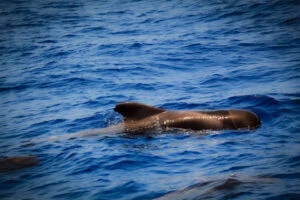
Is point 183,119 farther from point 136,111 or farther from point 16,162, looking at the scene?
point 16,162

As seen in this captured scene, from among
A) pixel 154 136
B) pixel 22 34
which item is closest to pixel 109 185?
pixel 154 136

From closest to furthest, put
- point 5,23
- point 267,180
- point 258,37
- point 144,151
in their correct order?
1. point 267,180
2. point 144,151
3. point 258,37
4. point 5,23

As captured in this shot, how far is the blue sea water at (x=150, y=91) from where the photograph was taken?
838 centimetres

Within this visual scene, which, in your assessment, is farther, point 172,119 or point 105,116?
point 105,116

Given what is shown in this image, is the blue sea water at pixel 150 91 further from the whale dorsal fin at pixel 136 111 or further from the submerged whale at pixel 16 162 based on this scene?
the whale dorsal fin at pixel 136 111

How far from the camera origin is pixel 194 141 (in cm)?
991

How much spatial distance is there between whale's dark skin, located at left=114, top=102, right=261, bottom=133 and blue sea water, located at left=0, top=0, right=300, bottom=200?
10.3 inches

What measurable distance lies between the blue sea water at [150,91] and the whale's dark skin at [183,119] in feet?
0.86

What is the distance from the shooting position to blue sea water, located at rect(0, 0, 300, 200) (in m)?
8.38

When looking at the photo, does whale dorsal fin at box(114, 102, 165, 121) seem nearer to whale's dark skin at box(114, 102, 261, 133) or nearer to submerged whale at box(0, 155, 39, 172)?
whale's dark skin at box(114, 102, 261, 133)

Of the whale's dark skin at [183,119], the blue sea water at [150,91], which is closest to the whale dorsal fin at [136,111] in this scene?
the whale's dark skin at [183,119]

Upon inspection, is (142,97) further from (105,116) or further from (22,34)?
(22,34)

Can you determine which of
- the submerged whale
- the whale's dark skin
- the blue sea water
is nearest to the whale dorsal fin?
the whale's dark skin

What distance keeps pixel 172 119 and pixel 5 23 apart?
2291 centimetres
